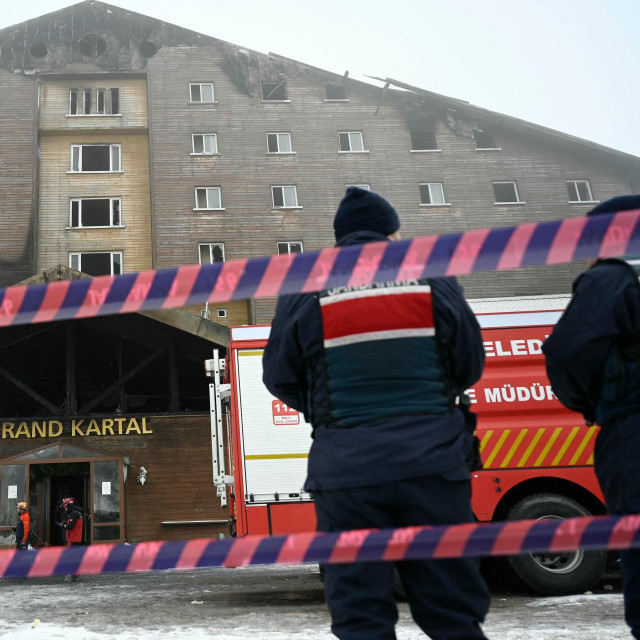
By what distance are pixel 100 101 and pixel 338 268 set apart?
2848cm

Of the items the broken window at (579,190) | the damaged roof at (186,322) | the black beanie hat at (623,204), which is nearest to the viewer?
the black beanie hat at (623,204)

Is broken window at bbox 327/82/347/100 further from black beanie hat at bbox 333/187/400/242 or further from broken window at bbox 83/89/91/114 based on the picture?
black beanie hat at bbox 333/187/400/242

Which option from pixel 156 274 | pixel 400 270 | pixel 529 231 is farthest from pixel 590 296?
pixel 156 274

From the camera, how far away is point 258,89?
2911cm

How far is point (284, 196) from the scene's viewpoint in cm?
2744

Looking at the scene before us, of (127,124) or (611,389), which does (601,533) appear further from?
(127,124)

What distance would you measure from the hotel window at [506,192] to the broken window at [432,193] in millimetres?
2360

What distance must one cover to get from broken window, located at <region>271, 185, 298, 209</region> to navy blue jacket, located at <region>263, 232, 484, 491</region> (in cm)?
2498

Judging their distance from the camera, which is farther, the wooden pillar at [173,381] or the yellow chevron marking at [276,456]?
the wooden pillar at [173,381]

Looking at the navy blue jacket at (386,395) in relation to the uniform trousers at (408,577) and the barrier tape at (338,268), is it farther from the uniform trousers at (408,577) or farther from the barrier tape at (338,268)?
the barrier tape at (338,268)

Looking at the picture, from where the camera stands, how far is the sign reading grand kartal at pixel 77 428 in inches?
727

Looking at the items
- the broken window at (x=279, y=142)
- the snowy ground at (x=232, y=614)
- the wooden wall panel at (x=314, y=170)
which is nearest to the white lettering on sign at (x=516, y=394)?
the snowy ground at (x=232, y=614)

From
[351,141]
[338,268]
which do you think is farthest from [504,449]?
[351,141]

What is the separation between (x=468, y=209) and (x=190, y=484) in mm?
16142
